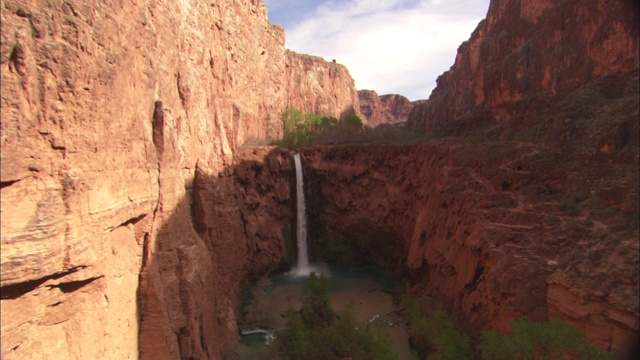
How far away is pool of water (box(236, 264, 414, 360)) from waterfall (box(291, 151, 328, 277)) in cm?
76

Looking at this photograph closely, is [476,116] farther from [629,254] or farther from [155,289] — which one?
[155,289]

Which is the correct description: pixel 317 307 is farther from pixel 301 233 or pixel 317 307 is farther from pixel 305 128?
pixel 305 128

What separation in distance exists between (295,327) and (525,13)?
1824cm

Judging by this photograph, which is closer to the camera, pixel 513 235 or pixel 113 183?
pixel 113 183

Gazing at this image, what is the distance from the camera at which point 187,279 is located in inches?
403

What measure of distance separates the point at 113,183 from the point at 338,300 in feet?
41.3

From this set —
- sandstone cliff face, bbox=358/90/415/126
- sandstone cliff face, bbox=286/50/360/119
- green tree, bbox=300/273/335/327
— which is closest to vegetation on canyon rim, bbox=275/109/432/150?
sandstone cliff face, bbox=286/50/360/119

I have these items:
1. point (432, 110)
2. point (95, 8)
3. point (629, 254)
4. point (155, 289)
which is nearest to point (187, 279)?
point (155, 289)

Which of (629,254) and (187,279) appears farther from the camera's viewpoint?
(187,279)

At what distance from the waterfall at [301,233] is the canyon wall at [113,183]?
6.42m

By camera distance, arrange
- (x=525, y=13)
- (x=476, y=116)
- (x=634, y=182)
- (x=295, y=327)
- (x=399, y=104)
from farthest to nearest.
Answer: (x=399, y=104)
(x=476, y=116)
(x=525, y=13)
(x=295, y=327)
(x=634, y=182)

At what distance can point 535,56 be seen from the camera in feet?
59.5

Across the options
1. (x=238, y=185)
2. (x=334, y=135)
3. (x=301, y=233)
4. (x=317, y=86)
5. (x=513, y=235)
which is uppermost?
(x=317, y=86)

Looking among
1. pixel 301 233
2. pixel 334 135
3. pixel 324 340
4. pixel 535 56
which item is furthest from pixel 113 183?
pixel 334 135
